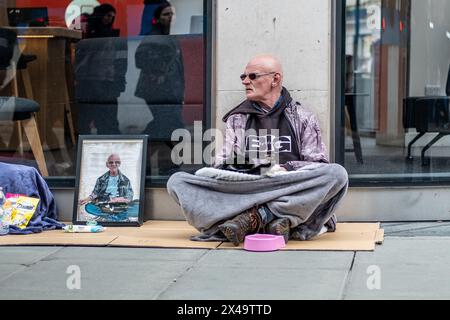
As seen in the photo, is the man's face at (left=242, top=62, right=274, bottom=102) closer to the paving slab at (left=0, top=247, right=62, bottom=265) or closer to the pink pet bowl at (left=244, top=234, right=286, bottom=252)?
the pink pet bowl at (left=244, top=234, right=286, bottom=252)

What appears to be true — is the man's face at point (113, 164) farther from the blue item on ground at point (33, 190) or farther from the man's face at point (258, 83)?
the man's face at point (258, 83)

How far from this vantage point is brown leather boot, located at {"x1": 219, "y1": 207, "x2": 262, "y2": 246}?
6027mm

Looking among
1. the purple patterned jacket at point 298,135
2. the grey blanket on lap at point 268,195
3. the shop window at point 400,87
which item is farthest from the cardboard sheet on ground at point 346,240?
A: the shop window at point 400,87

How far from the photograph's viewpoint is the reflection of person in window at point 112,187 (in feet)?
22.8

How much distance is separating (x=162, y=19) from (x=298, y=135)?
5.24 ft

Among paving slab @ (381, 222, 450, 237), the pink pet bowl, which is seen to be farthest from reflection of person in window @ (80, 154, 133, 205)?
paving slab @ (381, 222, 450, 237)

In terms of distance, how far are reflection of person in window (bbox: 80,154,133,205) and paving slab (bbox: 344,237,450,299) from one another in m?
1.96

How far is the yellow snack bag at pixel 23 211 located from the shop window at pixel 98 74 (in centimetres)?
55

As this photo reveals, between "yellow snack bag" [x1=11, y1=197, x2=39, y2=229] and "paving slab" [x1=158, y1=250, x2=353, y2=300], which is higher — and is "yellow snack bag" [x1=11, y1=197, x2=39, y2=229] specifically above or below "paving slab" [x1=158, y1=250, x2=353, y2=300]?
above

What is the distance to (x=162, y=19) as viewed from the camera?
7.26m

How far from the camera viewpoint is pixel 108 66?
24.1 feet
